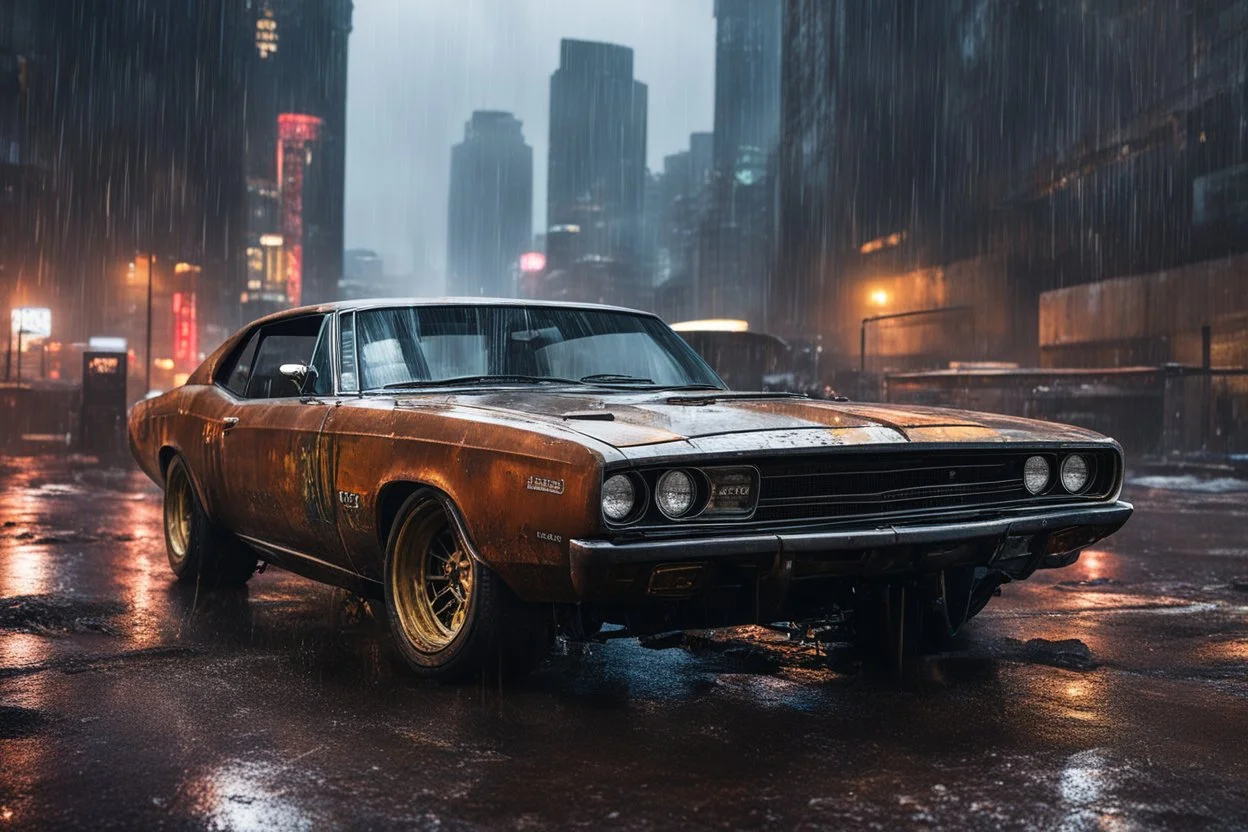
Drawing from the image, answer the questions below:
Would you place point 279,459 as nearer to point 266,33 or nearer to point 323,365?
point 323,365

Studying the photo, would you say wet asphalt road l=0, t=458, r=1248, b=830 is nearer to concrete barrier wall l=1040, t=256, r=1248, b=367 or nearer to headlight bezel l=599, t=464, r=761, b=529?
headlight bezel l=599, t=464, r=761, b=529

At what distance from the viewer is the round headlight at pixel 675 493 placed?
3402 mm

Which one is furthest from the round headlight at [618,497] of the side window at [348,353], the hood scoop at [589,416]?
the side window at [348,353]

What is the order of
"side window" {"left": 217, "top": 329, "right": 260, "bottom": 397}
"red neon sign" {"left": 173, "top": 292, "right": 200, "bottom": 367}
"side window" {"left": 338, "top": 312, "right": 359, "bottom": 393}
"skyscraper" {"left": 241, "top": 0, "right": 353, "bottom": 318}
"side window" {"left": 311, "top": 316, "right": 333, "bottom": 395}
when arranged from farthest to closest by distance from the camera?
"skyscraper" {"left": 241, "top": 0, "right": 353, "bottom": 318} < "red neon sign" {"left": 173, "top": 292, "right": 200, "bottom": 367} < "side window" {"left": 217, "top": 329, "right": 260, "bottom": 397} < "side window" {"left": 311, "top": 316, "right": 333, "bottom": 395} < "side window" {"left": 338, "top": 312, "right": 359, "bottom": 393}

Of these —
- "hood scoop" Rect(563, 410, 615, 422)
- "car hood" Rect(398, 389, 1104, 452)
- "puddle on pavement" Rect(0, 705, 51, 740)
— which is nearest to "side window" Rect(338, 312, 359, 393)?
"car hood" Rect(398, 389, 1104, 452)

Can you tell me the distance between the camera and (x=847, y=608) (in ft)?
13.3

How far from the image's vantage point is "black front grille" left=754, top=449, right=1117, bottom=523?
3.54 m

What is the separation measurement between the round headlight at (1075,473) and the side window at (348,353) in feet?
8.85

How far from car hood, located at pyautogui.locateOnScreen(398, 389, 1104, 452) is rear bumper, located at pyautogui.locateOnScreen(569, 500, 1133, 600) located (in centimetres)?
27

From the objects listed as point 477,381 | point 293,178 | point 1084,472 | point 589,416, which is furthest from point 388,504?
point 293,178

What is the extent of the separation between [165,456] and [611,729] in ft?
12.8

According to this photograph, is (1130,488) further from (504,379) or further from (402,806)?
(402,806)

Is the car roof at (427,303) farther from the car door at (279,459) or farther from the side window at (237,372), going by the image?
the side window at (237,372)

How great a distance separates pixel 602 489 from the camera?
3.24 meters
